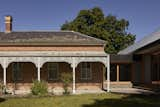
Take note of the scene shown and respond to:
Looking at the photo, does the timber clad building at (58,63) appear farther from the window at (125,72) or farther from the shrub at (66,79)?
the window at (125,72)

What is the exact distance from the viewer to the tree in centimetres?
5447

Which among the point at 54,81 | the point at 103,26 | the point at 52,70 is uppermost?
the point at 103,26

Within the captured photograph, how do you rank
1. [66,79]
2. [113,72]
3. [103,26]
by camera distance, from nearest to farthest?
[66,79] < [113,72] < [103,26]

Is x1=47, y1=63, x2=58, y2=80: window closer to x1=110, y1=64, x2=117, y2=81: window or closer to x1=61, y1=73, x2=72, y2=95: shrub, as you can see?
x1=61, y1=73, x2=72, y2=95: shrub

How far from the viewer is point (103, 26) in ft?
182

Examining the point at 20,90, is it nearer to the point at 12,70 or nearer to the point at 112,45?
the point at 12,70

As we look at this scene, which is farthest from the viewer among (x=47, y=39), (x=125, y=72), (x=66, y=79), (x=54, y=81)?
(x=125, y=72)

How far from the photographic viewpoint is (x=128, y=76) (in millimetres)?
37625

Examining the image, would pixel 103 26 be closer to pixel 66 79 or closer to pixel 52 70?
pixel 52 70

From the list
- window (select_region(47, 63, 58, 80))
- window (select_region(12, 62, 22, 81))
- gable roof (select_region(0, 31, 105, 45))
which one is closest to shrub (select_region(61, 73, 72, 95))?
window (select_region(47, 63, 58, 80))

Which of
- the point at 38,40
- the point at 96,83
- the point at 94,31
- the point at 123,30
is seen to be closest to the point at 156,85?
the point at 96,83

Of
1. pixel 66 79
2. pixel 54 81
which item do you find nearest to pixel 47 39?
pixel 54 81

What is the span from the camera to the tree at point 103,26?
179 ft

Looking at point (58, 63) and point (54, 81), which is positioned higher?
point (58, 63)
